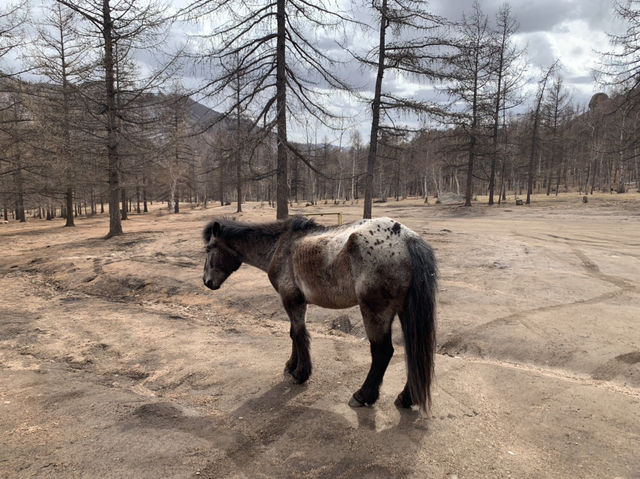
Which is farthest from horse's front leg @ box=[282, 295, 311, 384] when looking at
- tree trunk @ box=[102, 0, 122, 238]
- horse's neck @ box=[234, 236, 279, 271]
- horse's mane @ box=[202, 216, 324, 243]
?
tree trunk @ box=[102, 0, 122, 238]

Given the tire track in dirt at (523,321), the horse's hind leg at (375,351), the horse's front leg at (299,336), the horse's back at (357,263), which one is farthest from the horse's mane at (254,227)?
the tire track in dirt at (523,321)

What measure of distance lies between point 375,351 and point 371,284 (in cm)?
76

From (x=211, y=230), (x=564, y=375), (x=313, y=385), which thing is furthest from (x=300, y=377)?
(x=564, y=375)

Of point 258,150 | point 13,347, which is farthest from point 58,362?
point 258,150

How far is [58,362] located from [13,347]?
110cm

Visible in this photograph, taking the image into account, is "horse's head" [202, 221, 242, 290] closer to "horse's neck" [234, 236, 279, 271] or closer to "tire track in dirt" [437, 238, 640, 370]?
"horse's neck" [234, 236, 279, 271]

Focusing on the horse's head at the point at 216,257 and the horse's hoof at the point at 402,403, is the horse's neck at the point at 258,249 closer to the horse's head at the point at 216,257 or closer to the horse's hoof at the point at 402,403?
the horse's head at the point at 216,257

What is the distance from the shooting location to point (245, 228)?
4617 millimetres

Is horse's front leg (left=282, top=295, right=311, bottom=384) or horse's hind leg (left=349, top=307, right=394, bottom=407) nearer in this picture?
horse's hind leg (left=349, top=307, right=394, bottom=407)

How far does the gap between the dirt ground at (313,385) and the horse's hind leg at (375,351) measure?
145 millimetres

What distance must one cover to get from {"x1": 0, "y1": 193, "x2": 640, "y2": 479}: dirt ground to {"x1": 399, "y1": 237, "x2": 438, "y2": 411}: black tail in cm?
40

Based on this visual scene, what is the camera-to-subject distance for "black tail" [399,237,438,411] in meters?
3.17

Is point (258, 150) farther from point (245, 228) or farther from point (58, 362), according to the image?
point (58, 362)

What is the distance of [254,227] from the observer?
4.59 metres
